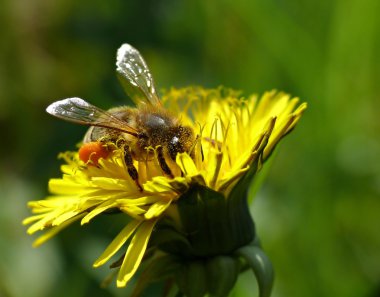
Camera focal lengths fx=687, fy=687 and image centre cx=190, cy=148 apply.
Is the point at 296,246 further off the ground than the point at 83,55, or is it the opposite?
the point at 83,55

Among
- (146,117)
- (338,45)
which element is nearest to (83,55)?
(338,45)

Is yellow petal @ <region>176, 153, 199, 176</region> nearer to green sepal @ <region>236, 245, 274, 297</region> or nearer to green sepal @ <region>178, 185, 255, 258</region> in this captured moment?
green sepal @ <region>178, 185, 255, 258</region>

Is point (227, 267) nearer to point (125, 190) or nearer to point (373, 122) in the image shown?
point (125, 190)

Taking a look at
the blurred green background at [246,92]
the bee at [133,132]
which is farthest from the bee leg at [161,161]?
the blurred green background at [246,92]

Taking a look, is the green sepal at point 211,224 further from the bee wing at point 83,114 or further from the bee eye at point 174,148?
the bee wing at point 83,114

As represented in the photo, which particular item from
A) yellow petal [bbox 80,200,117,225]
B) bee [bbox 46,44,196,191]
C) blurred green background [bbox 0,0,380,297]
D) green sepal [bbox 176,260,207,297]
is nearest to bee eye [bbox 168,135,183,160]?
bee [bbox 46,44,196,191]

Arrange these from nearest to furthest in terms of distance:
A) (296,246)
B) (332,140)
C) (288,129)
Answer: (288,129) < (296,246) < (332,140)
